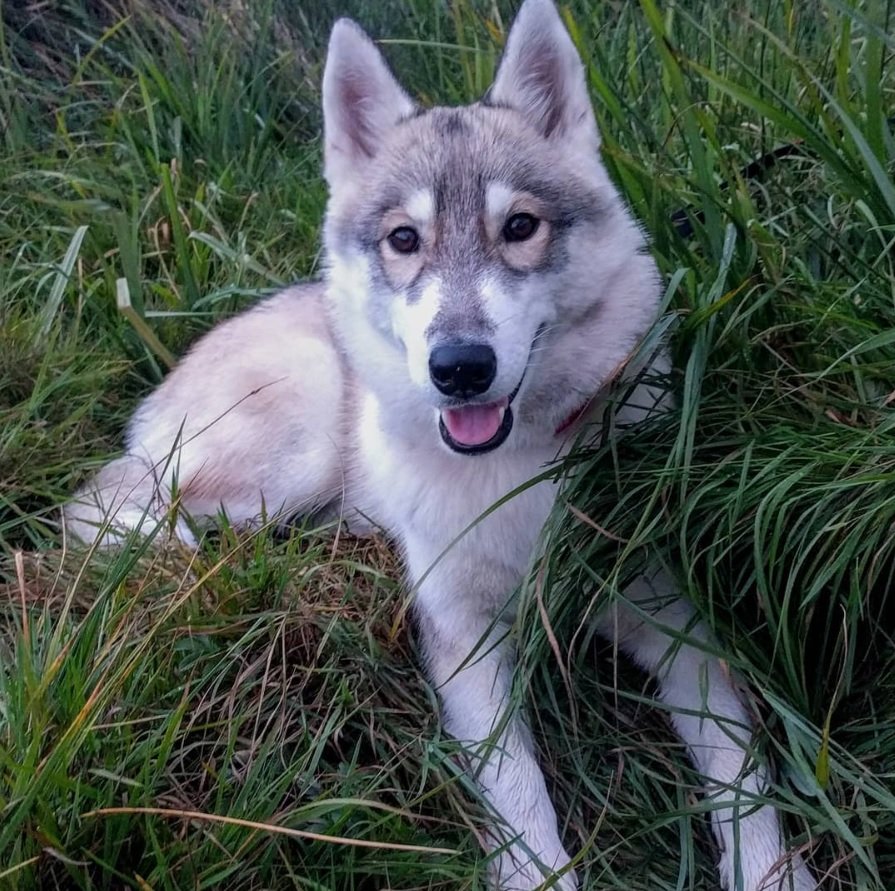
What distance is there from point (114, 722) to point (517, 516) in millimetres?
944

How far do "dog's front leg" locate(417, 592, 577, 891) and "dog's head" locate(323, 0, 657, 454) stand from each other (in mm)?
449

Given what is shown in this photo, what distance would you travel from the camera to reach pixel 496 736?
6.84ft

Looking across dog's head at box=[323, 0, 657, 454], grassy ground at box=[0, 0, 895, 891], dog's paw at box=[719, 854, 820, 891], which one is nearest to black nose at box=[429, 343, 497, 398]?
dog's head at box=[323, 0, 657, 454]

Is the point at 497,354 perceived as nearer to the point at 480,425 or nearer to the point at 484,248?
the point at 480,425

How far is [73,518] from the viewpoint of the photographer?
2.87 m

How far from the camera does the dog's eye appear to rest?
2.26 metres

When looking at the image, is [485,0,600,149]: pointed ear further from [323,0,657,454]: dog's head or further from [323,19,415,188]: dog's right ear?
[323,19,415,188]: dog's right ear

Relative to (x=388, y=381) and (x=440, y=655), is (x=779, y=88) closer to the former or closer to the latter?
(x=388, y=381)

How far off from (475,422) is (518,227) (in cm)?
45

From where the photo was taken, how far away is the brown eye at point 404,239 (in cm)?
234

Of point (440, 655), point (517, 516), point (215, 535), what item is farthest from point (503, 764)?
point (215, 535)

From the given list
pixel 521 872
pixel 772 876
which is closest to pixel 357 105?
pixel 521 872

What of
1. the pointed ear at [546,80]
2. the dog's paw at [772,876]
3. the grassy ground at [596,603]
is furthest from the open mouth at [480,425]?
the dog's paw at [772,876]

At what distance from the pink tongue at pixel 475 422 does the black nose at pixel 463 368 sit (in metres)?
0.10
